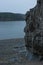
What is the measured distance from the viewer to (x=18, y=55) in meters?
20.0

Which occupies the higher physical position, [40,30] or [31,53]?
[40,30]

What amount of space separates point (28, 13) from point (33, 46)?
9.04ft

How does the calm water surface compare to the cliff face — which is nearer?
the cliff face

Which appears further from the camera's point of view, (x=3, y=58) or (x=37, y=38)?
(x=3, y=58)

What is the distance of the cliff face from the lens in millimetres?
16953

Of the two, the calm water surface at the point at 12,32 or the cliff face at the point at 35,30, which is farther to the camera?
the calm water surface at the point at 12,32

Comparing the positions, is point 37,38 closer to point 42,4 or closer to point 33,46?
point 33,46

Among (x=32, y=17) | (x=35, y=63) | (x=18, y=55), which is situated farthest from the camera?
(x=18, y=55)

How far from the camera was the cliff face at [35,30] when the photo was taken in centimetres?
1695

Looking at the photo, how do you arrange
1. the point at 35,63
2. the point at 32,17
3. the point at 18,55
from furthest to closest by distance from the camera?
the point at 18,55 < the point at 32,17 < the point at 35,63

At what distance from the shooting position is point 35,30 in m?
17.6

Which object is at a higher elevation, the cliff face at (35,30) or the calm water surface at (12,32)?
the cliff face at (35,30)

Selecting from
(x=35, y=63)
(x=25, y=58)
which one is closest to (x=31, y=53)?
→ (x=25, y=58)

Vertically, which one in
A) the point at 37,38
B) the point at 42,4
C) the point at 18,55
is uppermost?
the point at 42,4
